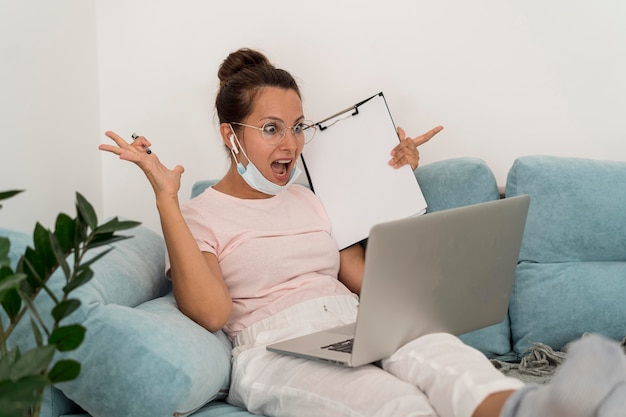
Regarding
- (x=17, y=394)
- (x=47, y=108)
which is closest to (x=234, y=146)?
(x=47, y=108)

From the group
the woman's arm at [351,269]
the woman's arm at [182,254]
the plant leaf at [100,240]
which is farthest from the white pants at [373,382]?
the plant leaf at [100,240]

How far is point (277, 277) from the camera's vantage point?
6.43ft

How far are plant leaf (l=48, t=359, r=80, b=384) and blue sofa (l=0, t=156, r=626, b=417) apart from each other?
1.98 ft

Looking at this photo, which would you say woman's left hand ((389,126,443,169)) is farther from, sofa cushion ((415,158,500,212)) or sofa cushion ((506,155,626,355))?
sofa cushion ((506,155,626,355))

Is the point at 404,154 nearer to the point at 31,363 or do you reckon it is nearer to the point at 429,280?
the point at 429,280

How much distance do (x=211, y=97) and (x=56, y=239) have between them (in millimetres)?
1667

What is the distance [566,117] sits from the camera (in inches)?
104

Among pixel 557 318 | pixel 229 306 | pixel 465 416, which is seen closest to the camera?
pixel 465 416

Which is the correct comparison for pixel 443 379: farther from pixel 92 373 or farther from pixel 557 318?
pixel 557 318

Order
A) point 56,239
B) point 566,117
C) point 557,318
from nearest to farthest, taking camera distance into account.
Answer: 1. point 56,239
2. point 557,318
3. point 566,117

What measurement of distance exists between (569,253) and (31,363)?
1692 millimetres

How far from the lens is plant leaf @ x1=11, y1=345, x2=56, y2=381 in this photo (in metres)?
0.92

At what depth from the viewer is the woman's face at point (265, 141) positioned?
2068mm

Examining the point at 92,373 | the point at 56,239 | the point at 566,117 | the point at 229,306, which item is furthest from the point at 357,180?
the point at 56,239
